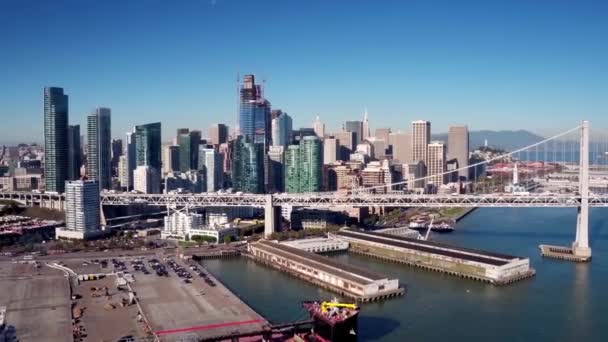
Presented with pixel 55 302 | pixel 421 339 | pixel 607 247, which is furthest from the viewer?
pixel 607 247

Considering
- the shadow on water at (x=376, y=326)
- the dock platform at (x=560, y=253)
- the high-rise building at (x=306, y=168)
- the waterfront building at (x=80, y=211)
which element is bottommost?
the shadow on water at (x=376, y=326)

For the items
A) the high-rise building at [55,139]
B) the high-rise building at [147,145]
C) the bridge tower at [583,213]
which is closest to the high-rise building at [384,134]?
the high-rise building at [147,145]

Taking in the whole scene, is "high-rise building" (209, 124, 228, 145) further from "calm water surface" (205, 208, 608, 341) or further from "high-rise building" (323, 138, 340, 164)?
"calm water surface" (205, 208, 608, 341)

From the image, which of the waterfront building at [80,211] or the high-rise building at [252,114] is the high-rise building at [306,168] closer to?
the high-rise building at [252,114]

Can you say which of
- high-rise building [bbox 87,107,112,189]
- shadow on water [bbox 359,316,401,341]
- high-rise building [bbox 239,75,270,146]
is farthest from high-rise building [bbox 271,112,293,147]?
shadow on water [bbox 359,316,401,341]

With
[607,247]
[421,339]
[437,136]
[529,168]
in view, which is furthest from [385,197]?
[437,136]

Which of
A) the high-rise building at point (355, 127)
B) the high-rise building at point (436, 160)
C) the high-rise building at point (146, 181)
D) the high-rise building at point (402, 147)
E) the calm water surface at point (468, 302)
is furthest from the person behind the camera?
the high-rise building at point (355, 127)

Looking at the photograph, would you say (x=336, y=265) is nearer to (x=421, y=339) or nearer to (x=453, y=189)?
(x=421, y=339)
